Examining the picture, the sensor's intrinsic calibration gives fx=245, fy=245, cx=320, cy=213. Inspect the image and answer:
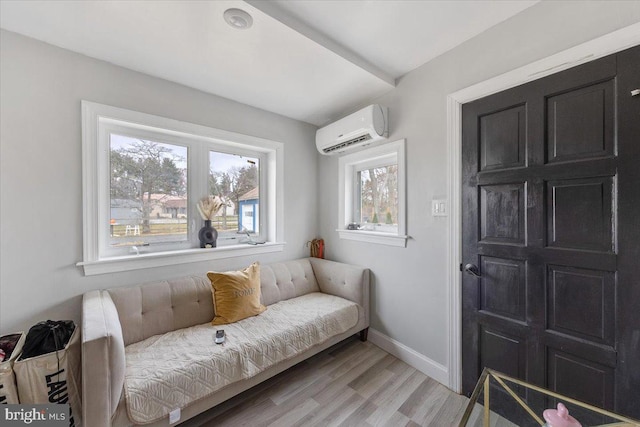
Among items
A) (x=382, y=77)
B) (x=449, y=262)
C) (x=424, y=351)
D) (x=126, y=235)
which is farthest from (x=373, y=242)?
(x=126, y=235)

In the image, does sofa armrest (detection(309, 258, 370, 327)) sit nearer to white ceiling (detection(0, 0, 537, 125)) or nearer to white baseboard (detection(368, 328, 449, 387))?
white baseboard (detection(368, 328, 449, 387))

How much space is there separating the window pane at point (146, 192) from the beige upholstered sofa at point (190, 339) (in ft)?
1.59

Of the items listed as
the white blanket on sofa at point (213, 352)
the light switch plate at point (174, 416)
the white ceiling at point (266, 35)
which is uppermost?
the white ceiling at point (266, 35)

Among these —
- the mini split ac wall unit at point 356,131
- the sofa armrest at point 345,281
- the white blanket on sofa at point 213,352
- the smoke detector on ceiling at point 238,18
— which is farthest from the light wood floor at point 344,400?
the smoke detector on ceiling at point 238,18

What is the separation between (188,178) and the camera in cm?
230

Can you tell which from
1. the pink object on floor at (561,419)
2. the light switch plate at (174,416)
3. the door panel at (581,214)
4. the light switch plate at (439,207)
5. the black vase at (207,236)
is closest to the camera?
the pink object on floor at (561,419)

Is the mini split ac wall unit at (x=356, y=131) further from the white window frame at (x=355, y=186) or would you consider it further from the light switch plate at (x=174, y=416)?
the light switch plate at (x=174, y=416)

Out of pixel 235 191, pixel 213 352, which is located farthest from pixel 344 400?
pixel 235 191

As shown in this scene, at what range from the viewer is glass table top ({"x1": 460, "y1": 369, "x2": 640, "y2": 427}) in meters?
0.98

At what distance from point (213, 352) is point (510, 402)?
1.56 meters

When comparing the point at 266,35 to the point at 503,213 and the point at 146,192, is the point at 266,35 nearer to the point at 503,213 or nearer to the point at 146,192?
the point at 146,192

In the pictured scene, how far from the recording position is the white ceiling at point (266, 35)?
4.51 feet

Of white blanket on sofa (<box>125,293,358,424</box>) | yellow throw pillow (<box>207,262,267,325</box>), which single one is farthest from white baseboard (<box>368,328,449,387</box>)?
yellow throw pillow (<box>207,262,267,325</box>)

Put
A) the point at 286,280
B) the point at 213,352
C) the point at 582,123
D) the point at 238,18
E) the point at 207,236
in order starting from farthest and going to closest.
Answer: the point at 286,280 → the point at 207,236 → the point at 213,352 → the point at 238,18 → the point at 582,123
